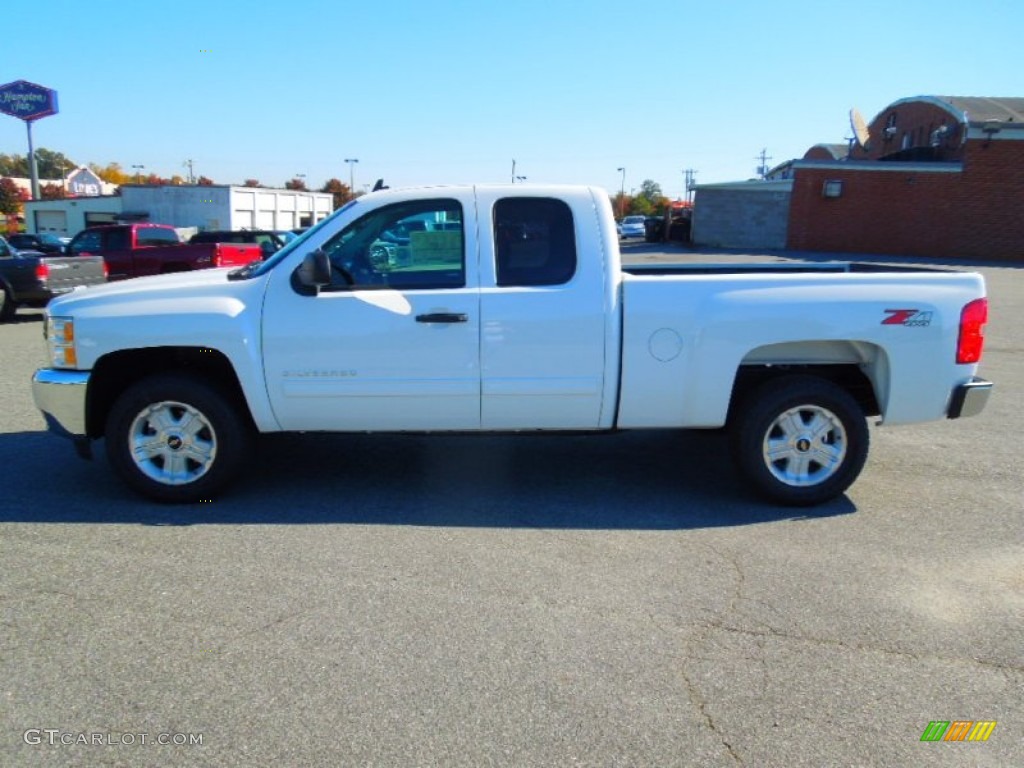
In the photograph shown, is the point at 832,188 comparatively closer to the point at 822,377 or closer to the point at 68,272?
the point at 68,272

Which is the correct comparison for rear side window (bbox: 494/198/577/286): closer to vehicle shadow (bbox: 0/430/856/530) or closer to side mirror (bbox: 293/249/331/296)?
side mirror (bbox: 293/249/331/296)

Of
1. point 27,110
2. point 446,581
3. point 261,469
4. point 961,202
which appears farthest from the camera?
point 27,110

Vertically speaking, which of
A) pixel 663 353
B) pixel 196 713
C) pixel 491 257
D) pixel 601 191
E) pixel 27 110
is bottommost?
pixel 196 713

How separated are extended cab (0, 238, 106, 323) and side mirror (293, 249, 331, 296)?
36.0 feet

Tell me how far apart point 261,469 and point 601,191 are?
309 centimetres

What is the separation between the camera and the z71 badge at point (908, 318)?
184 inches

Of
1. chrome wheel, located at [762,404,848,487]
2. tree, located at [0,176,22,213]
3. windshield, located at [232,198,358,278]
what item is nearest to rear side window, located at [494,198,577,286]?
windshield, located at [232,198,358,278]

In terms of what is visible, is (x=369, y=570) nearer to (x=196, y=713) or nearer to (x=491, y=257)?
(x=196, y=713)

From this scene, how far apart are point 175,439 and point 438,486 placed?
1689 mm

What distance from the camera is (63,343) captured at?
4.79 metres

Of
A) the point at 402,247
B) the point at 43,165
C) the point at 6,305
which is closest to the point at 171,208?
the point at 6,305

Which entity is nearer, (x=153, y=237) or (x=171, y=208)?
(x=153, y=237)

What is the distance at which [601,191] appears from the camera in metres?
4.95

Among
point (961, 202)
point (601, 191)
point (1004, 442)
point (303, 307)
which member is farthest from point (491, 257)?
point (961, 202)
